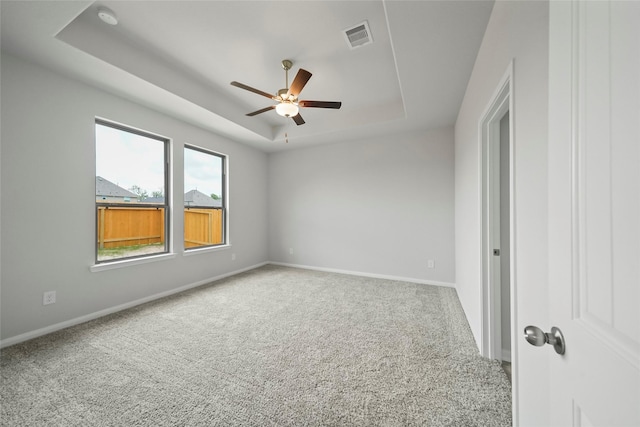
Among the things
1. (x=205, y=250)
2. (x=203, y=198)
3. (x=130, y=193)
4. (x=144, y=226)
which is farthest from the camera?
(x=203, y=198)

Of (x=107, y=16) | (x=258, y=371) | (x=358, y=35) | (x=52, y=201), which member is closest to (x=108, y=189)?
(x=52, y=201)

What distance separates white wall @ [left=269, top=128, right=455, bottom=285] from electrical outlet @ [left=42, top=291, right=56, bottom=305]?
3.28 m

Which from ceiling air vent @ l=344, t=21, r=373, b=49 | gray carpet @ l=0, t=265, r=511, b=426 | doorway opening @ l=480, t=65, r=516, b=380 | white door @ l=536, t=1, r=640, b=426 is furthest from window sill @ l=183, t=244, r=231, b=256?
white door @ l=536, t=1, r=640, b=426

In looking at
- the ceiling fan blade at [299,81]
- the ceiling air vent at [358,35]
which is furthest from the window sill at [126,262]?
the ceiling air vent at [358,35]

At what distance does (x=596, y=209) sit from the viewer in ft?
1.51

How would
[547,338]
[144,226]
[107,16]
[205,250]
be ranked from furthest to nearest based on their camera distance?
[205,250] < [144,226] < [107,16] < [547,338]

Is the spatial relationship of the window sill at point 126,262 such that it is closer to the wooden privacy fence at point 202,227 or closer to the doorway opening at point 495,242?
the wooden privacy fence at point 202,227

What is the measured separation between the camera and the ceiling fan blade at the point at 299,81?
2115mm

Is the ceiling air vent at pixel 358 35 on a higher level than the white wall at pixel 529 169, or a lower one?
higher

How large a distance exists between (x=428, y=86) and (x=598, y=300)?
262cm

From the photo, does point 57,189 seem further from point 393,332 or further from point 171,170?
point 393,332

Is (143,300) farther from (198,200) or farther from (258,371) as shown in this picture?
(258,371)

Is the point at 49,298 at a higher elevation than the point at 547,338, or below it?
below

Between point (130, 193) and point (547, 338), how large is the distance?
384 cm
